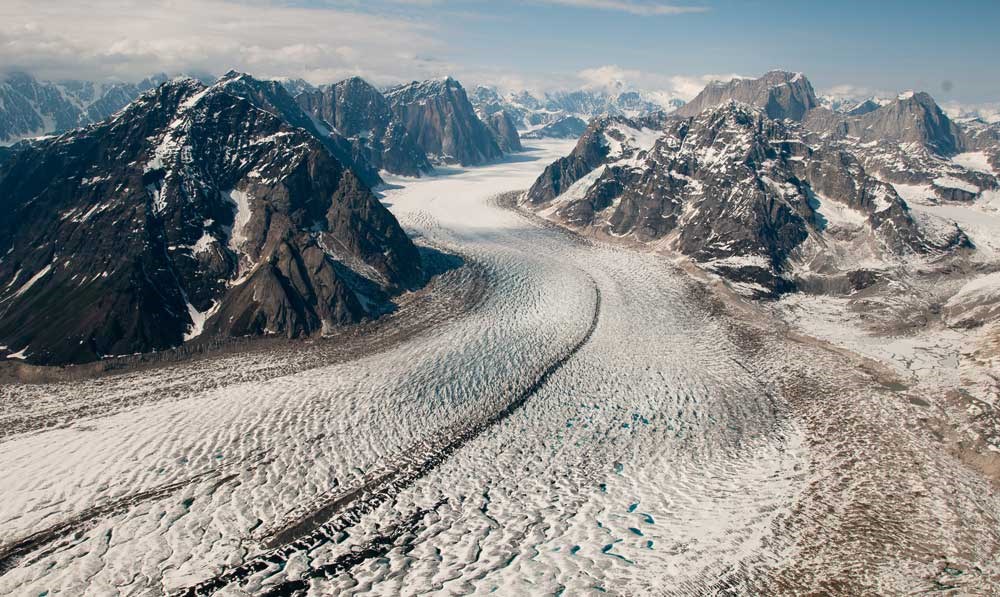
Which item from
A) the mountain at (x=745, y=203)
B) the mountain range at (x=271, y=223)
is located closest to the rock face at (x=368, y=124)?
the mountain at (x=745, y=203)

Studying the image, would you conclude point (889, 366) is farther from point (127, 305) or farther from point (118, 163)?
point (118, 163)

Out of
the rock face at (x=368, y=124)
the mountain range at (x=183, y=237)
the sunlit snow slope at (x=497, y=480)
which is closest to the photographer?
the sunlit snow slope at (x=497, y=480)

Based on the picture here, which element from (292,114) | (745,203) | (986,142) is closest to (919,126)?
(986,142)

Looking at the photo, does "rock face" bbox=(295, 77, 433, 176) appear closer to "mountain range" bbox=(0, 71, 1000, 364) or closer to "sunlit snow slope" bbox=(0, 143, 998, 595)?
"mountain range" bbox=(0, 71, 1000, 364)

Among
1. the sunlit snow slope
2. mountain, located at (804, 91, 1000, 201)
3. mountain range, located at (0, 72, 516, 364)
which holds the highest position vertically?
mountain, located at (804, 91, 1000, 201)

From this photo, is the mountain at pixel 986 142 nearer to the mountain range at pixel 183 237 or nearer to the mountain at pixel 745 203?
the mountain at pixel 745 203

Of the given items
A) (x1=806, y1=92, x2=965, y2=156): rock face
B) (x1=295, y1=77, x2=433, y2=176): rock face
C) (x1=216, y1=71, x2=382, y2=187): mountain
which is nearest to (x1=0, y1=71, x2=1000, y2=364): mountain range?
(x1=216, y1=71, x2=382, y2=187): mountain
